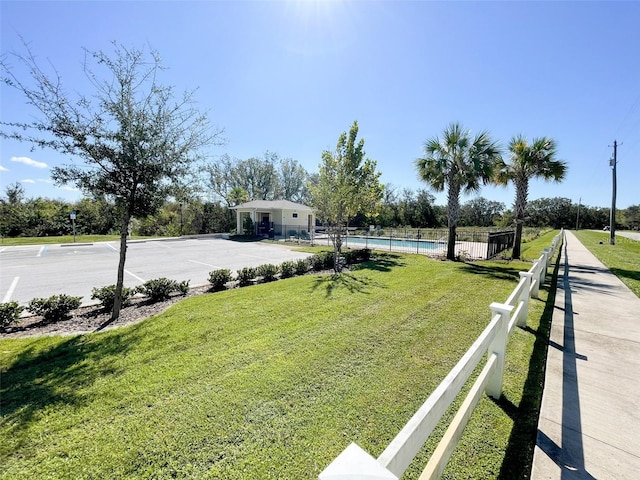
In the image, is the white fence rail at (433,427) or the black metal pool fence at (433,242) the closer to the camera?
the white fence rail at (433,427)

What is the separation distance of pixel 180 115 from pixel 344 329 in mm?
5084

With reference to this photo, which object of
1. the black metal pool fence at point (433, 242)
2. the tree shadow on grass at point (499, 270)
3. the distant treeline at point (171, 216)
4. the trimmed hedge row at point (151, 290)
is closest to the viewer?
the trimmed hedge row at point (151, 290)

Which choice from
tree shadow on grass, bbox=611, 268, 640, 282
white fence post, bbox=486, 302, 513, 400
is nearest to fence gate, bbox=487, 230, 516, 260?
tree shadow on grass, bbox=611, 268, 640, 282

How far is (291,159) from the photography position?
4678 cm

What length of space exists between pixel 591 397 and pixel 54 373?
244 inches

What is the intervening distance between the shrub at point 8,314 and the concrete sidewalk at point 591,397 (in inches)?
308

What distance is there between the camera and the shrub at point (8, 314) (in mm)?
4949

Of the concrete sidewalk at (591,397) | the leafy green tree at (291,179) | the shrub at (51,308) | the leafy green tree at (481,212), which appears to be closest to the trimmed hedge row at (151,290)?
the shrub at (51,308)

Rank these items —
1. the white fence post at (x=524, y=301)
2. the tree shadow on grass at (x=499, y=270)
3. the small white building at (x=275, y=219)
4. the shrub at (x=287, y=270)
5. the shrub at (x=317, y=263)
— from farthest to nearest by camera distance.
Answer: the small white building at (x=275, y=219) < the shrub at (x=317, y=263) < the shrub at (x=287, y=270) < the tree shadow on grass at (x=499, y=270) < the white fence post at (x=524, y=301)

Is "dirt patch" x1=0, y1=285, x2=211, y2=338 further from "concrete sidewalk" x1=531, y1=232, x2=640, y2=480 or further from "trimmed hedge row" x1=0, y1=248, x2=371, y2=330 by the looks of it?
"concrete sidewalk" x1=531, y1=232, x2=640, y2=480

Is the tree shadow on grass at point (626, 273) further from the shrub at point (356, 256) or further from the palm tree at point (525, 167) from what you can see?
the shrub at point (356, 256)

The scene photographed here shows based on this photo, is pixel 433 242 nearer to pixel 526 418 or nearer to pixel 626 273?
pixel 626 273

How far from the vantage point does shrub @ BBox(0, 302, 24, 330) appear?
4.95 meters

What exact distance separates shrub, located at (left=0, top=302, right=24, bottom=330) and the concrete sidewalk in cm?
783
